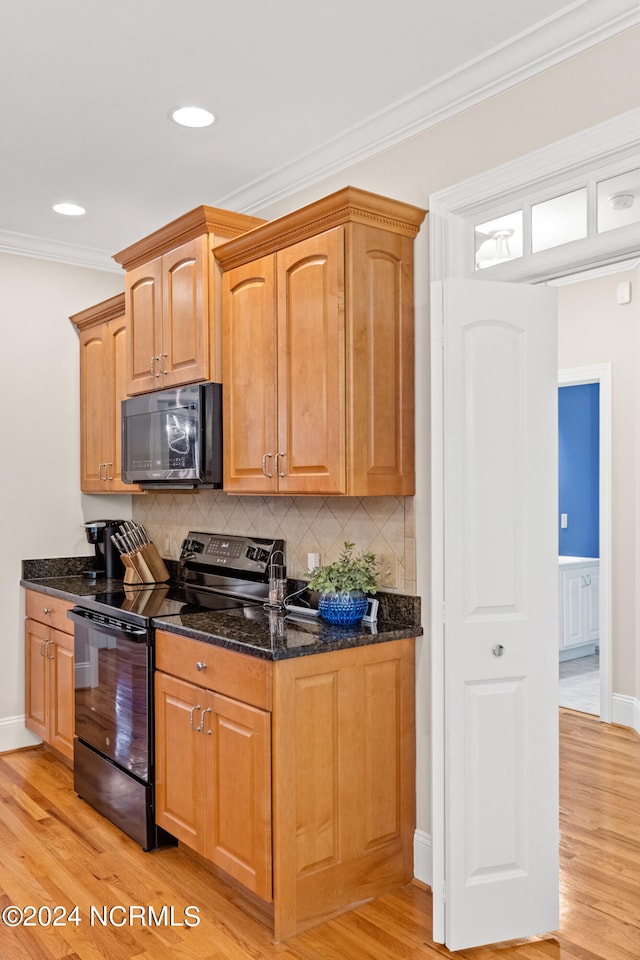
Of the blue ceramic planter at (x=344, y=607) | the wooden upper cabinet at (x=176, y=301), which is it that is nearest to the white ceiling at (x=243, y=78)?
the wooden upper cabinet at (x=176, y=301)

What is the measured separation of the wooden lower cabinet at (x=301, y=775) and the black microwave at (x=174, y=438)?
0.76m

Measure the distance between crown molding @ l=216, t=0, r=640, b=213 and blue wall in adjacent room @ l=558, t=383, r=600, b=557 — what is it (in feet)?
10.8

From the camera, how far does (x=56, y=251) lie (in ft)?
14.0

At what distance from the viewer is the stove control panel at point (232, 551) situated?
134 inches

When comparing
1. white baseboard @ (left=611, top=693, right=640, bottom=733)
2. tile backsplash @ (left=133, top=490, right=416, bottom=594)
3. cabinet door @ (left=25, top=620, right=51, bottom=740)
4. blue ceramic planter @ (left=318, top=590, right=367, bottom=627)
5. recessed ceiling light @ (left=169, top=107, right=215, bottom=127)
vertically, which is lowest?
white baseboard @ (left=611, top=693, right=640, bottom=733)

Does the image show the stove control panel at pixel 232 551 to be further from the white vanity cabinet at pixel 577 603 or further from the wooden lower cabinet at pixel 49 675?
the white vanity cabinet at pixel 577 603

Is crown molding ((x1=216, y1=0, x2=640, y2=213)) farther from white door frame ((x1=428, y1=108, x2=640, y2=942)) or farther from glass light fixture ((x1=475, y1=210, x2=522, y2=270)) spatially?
glass light fixture ((x1=475, y1=210, x2=522, y2=270))

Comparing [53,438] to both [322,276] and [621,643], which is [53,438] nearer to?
[322,276]

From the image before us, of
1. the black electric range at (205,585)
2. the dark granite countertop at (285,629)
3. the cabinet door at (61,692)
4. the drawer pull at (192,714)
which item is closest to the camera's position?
the dark granite countertop at (285,629)

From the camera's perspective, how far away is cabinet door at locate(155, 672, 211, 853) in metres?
2.66

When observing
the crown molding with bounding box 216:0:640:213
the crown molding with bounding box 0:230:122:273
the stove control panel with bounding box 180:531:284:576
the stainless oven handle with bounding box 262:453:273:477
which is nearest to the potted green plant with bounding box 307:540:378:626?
the stainless oven handle with bounding box 262:453:273:477

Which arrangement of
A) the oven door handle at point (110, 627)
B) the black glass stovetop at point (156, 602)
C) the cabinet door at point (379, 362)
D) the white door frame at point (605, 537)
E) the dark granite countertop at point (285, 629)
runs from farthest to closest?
the white door frame at point (605, 537) → the black glass stovetop at point (156, 602) → the oven door handle at point (110, 627) → the cabinet door at point (379, 362) → the dark granite countertop at point (285, 629)

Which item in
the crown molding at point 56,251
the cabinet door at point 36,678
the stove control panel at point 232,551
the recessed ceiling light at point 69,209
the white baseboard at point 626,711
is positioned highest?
the recessed ceiling light at point 69,209

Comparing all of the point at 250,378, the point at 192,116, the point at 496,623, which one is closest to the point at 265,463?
the point at 250,378
